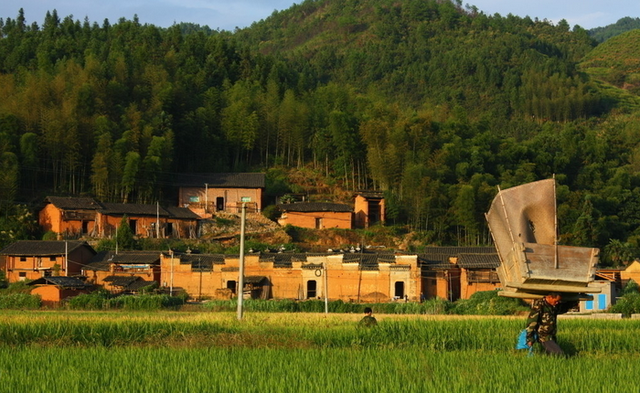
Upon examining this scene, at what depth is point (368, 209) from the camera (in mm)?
41469

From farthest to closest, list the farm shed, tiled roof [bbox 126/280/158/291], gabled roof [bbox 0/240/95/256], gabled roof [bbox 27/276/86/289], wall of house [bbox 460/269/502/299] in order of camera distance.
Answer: gabled roof [bbox 0/240/95/256] → the farm shed → wall of house [bbox 460/269/502/299] → tiled roof [bbox 126/280/158/291] → gabled roof [bbox 27/276/86/289]

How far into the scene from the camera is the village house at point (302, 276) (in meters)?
32.0

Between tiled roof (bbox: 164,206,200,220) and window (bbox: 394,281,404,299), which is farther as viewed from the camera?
tiled roof (bbox: 164,206,200,220)

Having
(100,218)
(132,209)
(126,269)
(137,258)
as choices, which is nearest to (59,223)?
(100,218)

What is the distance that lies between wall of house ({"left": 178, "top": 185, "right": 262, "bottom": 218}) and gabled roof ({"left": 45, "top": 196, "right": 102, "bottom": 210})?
5.69 metres

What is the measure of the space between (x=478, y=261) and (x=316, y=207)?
10.2 m

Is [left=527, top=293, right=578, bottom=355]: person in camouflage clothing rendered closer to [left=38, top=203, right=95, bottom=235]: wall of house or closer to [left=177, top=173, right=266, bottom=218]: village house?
[left=38, top=203, right=95, bottom=235]: wall of house

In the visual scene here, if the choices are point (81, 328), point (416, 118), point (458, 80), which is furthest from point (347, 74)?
point (81, 328)

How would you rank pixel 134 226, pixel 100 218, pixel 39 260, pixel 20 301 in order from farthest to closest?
pixel 134 226, pixel 100 218, pixel 39 260, pixel 20 301

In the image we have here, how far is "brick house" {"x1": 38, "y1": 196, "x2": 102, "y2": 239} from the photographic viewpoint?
37.6 m

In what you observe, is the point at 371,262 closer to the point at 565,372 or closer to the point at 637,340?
the point at 637,340

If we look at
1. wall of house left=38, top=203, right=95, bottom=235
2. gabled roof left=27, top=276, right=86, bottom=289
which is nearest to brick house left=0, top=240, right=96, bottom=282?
gabled roof left=27, top=276, right=86, bottom=289

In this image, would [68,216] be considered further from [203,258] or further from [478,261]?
[478,261]

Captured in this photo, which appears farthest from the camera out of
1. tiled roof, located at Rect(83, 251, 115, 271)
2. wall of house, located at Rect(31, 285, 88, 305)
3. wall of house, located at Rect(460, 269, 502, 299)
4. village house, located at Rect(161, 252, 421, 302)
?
tiled roof, located at Rect(83, 251, 115, 271)
